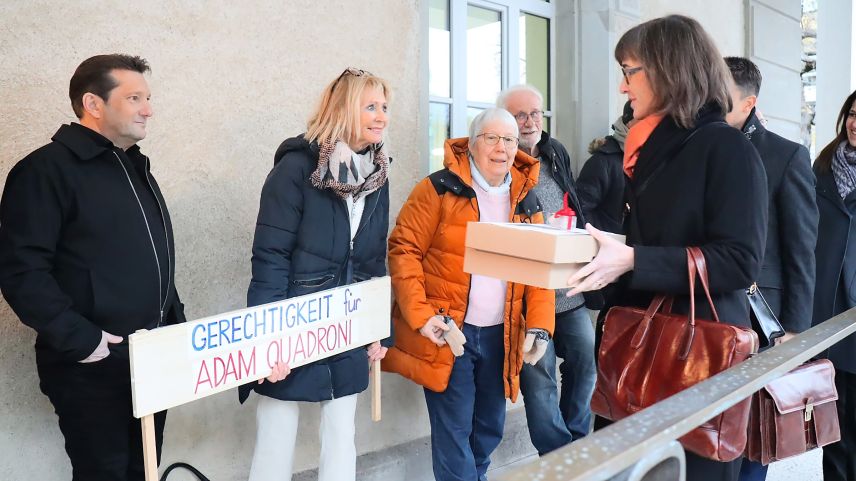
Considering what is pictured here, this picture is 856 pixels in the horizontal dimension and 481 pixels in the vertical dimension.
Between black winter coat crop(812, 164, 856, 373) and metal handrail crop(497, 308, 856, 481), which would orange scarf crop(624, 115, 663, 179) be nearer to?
metal handrail crop(497, 308, 856, 481)

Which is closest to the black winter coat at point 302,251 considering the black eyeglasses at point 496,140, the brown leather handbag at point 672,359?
the black eyeglasses at point 496,140

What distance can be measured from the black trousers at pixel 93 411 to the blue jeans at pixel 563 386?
5.71ft

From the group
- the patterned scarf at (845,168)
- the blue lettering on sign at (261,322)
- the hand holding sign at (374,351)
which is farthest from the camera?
the patterned scarf at (845,168)

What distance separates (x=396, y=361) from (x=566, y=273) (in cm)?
166

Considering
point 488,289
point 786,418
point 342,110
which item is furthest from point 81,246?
point 786,418

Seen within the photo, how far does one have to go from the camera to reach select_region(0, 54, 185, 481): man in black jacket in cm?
203

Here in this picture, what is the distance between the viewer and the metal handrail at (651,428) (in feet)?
2.44

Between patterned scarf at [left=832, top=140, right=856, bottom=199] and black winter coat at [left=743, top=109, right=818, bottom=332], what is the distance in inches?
26.7

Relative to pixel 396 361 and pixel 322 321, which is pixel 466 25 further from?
pixel 322 321

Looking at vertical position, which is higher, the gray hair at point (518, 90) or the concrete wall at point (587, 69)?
the concrete wall at point (587, 69)

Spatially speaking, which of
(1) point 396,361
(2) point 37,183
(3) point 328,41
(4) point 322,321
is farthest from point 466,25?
(2) point 37,183

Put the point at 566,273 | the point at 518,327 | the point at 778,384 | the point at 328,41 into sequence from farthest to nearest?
the point at 328,41 < the point at 518,327 < the point at 778,384 < the point at 566,273

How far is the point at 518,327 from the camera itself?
303 centimetres

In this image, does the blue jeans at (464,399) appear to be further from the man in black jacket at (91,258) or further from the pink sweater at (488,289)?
the man in black jacket at (91,258)
